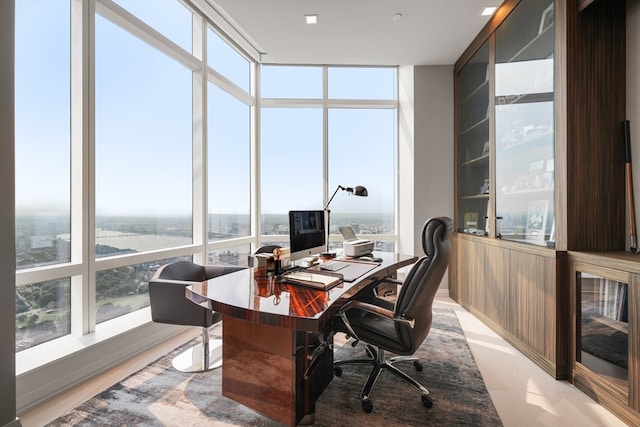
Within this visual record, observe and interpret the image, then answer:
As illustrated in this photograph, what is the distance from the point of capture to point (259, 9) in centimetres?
319

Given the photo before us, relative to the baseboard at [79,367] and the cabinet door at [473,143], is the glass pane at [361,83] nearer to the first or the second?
the cabinet door at [473,143]

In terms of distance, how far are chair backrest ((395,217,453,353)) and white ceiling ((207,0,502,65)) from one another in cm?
250

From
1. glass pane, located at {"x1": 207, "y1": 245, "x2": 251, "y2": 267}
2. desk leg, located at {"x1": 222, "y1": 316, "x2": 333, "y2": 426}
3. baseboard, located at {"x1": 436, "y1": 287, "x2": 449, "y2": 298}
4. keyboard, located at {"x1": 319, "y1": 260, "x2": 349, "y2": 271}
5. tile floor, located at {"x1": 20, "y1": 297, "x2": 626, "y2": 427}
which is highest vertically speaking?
keyboard, located at {"x1": 319, "y1": 260, "x2": 349, "y2": 271}

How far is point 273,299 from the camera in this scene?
5.15 ft

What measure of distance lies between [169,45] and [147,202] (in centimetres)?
157

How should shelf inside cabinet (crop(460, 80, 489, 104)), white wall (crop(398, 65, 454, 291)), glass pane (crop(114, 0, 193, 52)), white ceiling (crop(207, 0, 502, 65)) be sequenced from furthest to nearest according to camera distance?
white wall (crop(398, 65, 454, 291)) → shelf inside cabinet (crop(460, 80, 489, 104)) → white ceiling (crop(207, 0, 502, 65)) → glass pane (crop(114, 0, 193, 52))

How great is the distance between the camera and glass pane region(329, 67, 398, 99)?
4676 mm

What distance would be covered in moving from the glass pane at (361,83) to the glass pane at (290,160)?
0.46 metres

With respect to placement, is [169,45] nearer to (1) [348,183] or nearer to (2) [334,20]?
(2) [334,20]

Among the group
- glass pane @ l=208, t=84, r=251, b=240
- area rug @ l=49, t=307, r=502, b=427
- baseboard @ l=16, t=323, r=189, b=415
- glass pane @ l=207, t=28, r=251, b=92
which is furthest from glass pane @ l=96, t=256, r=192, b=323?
glass pane @ l=207, t=28, r=251, b=92

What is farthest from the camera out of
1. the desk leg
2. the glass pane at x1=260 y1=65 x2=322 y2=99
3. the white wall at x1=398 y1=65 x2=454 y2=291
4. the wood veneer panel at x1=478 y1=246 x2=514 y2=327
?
the glass pane at x1=260 y1=65 x2=322 y2=99

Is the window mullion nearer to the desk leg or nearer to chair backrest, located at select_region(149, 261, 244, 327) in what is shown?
chair backrest, located at select_region(149, 261, 244, 327)

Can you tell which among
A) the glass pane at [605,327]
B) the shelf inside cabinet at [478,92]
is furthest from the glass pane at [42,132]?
the shelf inside cabinet at [478,92]

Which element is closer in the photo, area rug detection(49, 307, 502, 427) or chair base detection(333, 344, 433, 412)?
area rug detection(49, 307, 502, 427)
